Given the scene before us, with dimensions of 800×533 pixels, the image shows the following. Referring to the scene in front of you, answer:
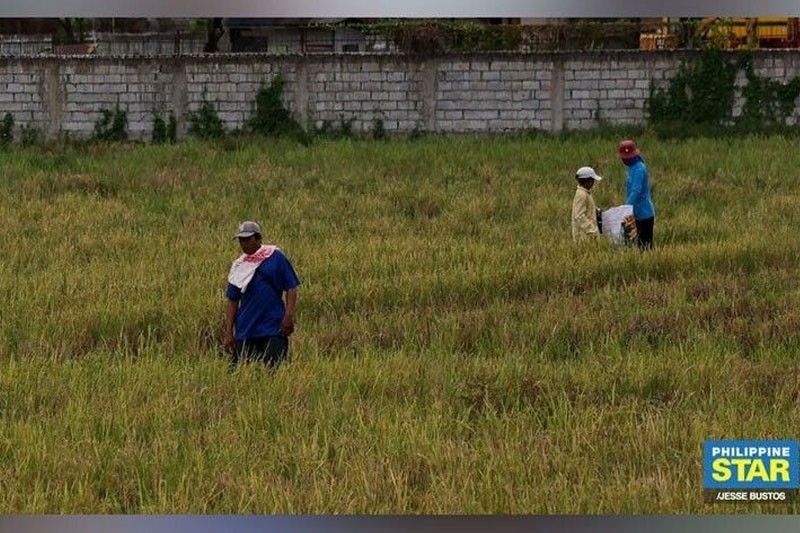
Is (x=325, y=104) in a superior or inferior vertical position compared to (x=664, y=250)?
superior

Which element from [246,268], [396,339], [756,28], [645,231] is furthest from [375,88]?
[756,28]

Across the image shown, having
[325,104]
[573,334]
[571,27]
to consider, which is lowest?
[573,334]

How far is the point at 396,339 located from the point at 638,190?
2691 millimetres

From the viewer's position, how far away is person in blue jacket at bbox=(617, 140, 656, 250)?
284 inches

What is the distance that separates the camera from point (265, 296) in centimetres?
452

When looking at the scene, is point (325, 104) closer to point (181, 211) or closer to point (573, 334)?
point (181, 211)

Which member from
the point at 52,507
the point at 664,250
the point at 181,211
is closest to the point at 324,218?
the point at 181,211

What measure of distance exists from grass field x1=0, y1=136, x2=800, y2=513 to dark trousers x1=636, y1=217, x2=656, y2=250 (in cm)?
22

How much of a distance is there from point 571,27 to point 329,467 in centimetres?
1050

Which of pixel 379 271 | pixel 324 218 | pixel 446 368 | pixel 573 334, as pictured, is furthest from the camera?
pixel 324 218

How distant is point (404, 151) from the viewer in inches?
444

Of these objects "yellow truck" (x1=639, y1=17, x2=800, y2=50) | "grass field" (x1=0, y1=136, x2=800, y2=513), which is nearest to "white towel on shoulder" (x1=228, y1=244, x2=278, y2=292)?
"grass field" (x1=0, y1=136, x2=800, y2=513)

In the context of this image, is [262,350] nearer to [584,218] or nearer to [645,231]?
[584,218]

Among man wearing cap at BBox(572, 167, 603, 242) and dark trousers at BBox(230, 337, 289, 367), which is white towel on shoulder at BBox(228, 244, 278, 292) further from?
man wearing cap at BBox(572, 167, 603, 242)
